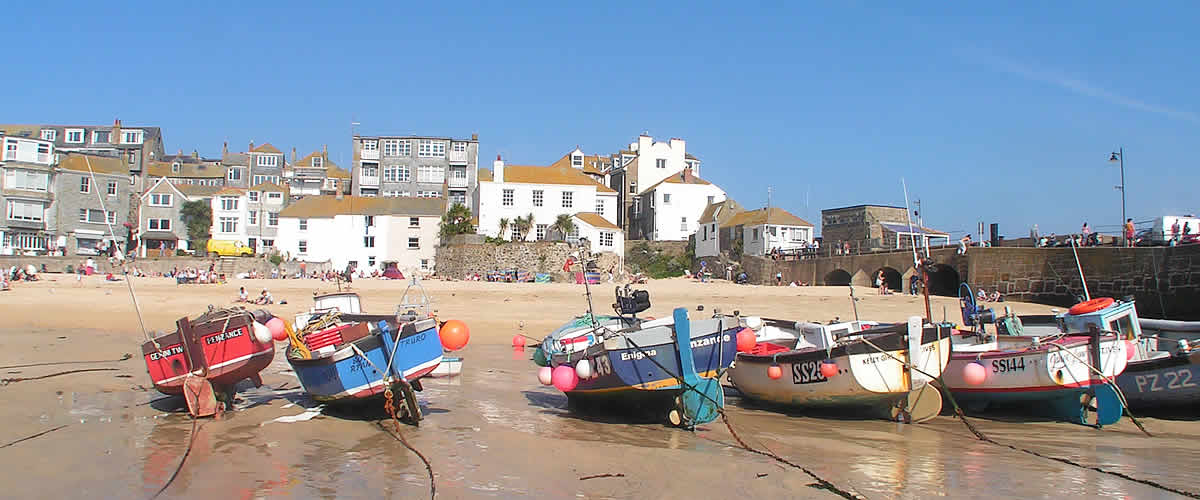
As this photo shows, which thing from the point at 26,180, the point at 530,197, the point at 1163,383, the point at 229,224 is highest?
the point at 26,180

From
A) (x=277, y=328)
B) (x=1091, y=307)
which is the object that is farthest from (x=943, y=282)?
(x=277, y=328)

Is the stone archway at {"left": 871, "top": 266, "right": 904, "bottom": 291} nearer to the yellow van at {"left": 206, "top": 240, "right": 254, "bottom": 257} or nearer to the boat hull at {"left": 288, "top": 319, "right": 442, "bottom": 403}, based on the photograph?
the boat hull at {"left": 288, "top": 319, "right": 442, "bottom": 403}

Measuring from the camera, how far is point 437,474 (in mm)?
8633

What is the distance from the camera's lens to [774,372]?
42.2 ft

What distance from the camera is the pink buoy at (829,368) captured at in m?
12.1

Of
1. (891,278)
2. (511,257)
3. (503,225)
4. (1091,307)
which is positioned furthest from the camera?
(503,225)

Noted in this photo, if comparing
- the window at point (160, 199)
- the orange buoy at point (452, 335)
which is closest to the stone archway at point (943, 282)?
the orange buoy at point (452, 335)

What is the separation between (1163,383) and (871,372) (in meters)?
4.85

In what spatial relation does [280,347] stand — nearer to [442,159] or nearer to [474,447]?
[474,447]

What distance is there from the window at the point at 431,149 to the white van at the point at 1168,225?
47.3 m

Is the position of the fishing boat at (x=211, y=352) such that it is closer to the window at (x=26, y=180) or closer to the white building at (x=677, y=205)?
the white building at (x=677, y=205)

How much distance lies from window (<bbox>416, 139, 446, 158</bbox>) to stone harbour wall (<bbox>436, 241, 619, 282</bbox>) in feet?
50.9

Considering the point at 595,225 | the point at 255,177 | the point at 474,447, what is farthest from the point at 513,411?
the point at 255,177

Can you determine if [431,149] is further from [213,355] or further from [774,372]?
[774,372]
